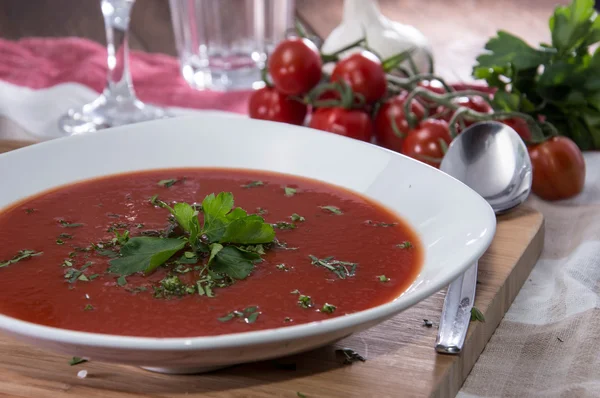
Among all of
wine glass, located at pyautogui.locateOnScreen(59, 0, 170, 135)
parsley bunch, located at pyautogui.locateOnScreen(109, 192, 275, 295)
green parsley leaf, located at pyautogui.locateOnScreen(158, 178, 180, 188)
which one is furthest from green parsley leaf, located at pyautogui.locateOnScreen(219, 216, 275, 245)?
wine glass, located at pyautogui.locateOnScreen(59, 0, 170, 135)

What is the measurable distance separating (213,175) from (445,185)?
703mm

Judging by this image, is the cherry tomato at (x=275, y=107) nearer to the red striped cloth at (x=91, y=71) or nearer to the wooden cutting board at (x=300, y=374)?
the red striped cloth at (x=91, y=71)

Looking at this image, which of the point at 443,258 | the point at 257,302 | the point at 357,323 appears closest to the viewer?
the point at 357,323

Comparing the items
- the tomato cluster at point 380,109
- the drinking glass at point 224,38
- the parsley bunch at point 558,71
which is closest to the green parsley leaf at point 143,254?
the tomato cluster at point 380,109

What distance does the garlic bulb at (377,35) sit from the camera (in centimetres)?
374

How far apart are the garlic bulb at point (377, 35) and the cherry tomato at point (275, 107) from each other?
441mm

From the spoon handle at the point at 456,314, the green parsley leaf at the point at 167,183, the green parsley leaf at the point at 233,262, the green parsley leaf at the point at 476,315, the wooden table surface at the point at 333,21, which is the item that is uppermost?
the green parsley leaf at the point at 233,262

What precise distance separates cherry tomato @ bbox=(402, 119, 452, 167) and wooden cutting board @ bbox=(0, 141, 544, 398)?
3.58 ft

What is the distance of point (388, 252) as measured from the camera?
1974mm

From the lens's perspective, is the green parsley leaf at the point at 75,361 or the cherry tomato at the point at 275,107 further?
the cherry tomato at the point at 275,107

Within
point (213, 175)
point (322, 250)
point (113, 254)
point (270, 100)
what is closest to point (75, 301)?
point (113, 254)

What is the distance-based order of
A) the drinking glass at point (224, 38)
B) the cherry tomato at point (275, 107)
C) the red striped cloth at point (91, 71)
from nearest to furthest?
the cherry tomato at point (275, 107) → the red striped cloth at point (91, 71) → the drinking glass at point (224, 38)

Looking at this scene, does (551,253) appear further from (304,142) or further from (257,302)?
(257,302)

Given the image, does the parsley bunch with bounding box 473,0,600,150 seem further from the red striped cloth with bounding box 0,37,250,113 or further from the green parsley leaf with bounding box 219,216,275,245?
the green parsley leaf with bounding box 219,216,275,245
